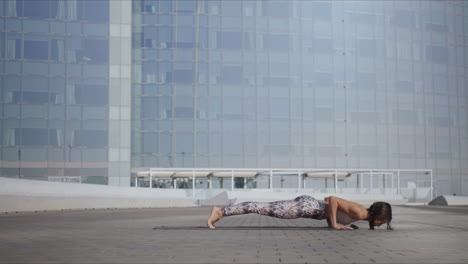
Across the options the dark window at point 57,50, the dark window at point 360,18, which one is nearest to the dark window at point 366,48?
the dark window at point 360,18

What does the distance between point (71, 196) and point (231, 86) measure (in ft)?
114

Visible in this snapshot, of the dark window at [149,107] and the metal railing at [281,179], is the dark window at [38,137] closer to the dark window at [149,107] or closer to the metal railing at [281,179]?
the metal railing at [281,179]

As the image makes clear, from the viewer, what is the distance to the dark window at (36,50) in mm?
56719

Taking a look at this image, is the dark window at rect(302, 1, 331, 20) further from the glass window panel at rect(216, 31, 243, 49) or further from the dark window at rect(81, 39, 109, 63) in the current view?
the dark window at rect(81, 39, 109, 63)

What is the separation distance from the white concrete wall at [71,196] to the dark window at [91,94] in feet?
54.5

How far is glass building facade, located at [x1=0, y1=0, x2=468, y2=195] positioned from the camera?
5703 cm

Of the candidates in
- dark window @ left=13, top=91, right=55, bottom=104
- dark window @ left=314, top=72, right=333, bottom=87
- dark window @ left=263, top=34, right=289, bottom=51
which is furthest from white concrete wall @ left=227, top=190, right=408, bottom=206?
dark window @ left=13, top=91, right=55, bottom=104

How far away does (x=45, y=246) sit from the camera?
9.74 metres

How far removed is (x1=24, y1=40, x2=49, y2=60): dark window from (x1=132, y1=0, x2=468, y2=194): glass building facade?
28.7 ft

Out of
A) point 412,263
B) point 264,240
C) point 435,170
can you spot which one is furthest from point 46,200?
point 435,170

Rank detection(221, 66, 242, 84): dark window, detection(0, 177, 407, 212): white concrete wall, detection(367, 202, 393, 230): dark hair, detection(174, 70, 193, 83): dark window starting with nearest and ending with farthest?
detection(367, 202, 393, 230): dark hair
detection(0, 177, 407, 212): white concrete wall
detection(174, 70, 193, 83): dark window
detection(221, 66, 242, 84): dark window

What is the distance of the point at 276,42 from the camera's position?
6388cm

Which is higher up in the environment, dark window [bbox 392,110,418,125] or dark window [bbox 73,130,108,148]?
dark window [bbox 392,110,418,125]

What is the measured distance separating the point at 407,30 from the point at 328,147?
14.5 m
